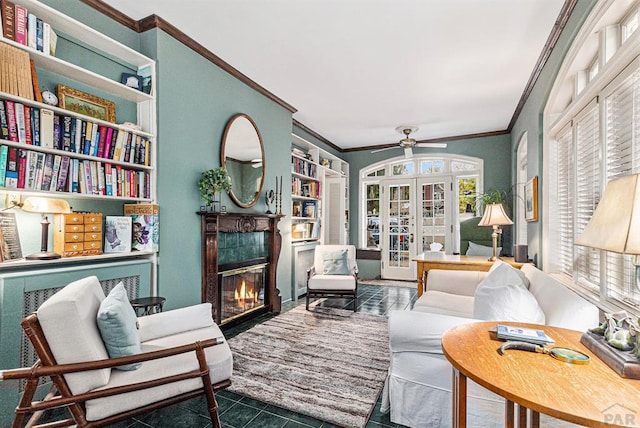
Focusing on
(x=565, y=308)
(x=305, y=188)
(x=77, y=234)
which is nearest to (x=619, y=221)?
(x=565, y=308)

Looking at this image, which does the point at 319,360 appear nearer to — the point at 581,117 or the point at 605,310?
the point at 605,310

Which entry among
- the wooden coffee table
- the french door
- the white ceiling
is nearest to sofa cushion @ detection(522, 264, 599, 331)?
the wooden coffee table

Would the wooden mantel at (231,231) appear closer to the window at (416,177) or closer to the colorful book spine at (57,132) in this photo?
the colorful book spine at (57,132)

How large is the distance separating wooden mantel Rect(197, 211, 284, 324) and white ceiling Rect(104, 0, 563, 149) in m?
1.66

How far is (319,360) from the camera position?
2.68 metres

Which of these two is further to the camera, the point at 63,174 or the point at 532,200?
the point at 532,200

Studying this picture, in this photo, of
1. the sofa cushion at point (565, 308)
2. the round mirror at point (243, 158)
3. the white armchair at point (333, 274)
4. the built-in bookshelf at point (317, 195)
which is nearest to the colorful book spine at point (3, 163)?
the round mirror at point (243, 158)

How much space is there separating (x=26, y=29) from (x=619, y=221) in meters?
3.17

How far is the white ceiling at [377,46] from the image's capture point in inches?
98.0

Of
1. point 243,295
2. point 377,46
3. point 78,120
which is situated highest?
point 377,46

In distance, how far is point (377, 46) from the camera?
9.82 feet

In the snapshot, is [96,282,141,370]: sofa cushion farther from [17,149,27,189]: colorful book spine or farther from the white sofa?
the white sofa

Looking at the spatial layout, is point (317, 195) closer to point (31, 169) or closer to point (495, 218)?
point (495, 218)

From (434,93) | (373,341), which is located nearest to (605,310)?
(373,341)
